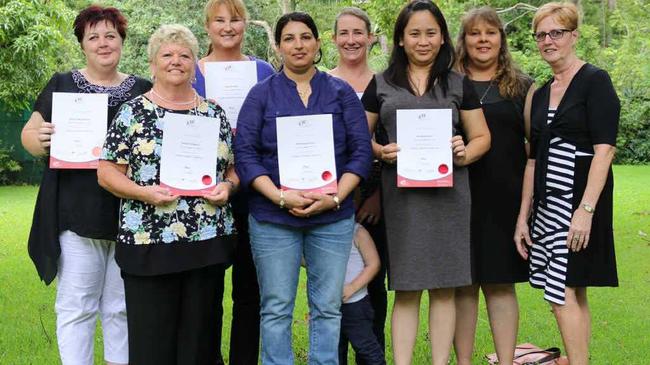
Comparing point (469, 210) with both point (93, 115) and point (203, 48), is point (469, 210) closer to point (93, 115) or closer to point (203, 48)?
point (93, 115)

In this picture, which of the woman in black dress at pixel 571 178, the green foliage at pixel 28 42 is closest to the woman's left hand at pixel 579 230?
the woman in black dress at pixel 571 178

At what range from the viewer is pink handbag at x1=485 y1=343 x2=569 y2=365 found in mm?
5154

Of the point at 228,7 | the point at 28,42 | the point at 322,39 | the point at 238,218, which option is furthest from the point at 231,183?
the point at 322,39

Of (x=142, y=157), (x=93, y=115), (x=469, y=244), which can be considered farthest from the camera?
(x=469, y=244)

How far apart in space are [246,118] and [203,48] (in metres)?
19.5

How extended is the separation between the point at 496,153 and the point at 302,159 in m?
1.27

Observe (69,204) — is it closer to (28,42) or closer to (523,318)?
(523,318)

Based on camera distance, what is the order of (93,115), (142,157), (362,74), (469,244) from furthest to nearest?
(362,74)
(469,244)
(93,115)
(142,157)

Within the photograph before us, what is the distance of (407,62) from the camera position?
4367mm

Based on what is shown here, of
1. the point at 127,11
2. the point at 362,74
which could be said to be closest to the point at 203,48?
the point at 127,11

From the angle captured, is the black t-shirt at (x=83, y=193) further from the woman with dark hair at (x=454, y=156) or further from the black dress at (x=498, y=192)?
the black dress at (x=498, y=192)

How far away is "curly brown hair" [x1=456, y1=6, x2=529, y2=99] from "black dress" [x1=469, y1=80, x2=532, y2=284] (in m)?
0.05

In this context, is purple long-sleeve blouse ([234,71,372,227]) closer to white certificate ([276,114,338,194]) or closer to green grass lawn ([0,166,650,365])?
white certificate ([276,114,338,194])

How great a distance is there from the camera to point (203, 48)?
22.9 m
